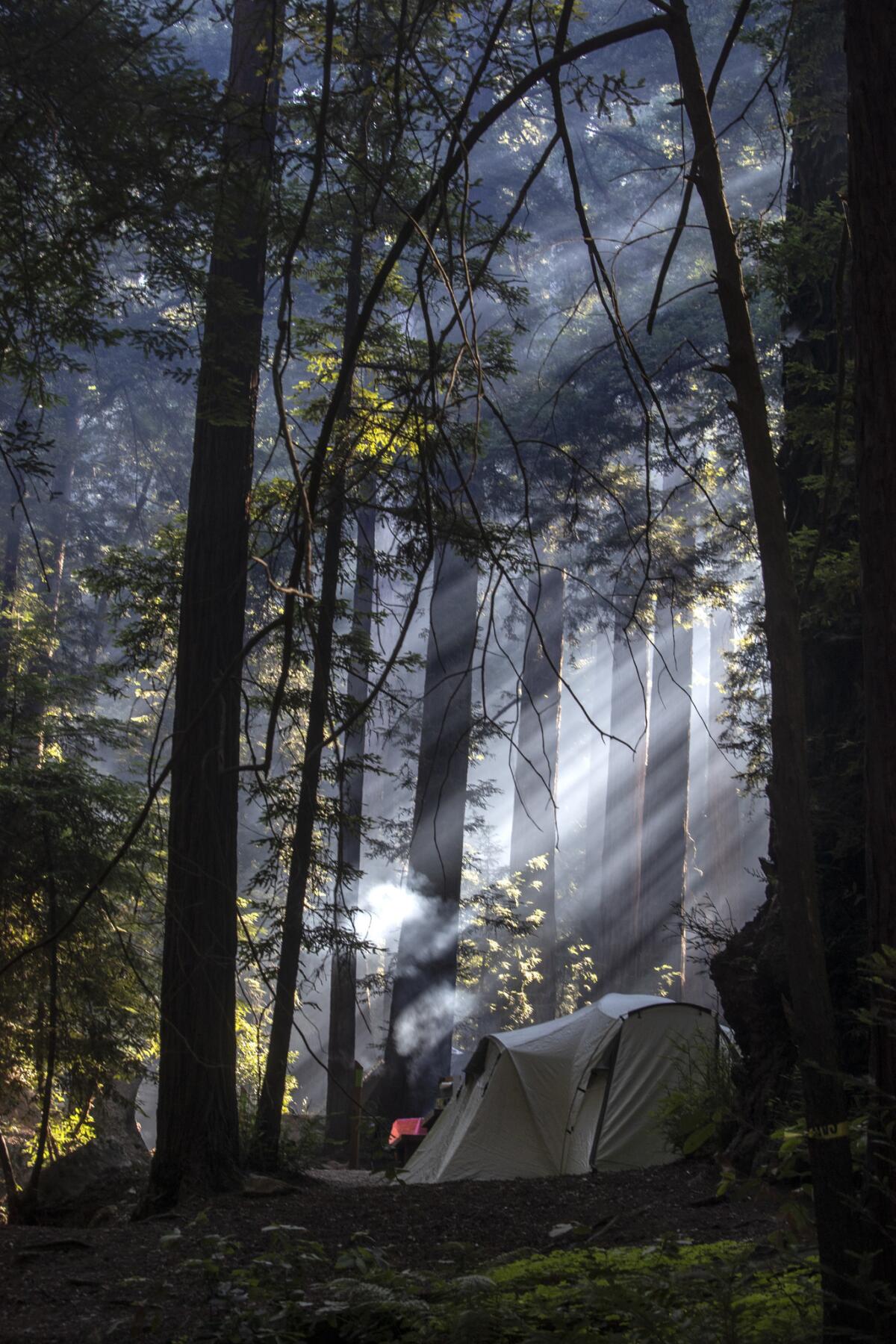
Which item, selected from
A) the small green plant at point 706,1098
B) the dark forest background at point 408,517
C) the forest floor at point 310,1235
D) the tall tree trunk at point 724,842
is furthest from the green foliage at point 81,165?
the tall tree trunk at point 724,842

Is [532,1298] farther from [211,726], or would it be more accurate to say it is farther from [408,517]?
[211,726]

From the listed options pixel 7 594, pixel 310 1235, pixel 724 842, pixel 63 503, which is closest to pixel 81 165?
pixel 310 1235

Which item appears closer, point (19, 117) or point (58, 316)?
point (19, 117)

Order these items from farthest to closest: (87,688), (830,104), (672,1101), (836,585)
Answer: (87,688) < (830,104) < (672,1101) < (836,585)

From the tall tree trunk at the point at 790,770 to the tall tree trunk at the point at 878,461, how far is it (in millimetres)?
89

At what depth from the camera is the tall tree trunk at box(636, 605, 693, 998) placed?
23172 mm

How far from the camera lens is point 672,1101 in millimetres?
7547

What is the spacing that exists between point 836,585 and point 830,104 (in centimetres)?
414

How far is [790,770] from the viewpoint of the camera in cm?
253

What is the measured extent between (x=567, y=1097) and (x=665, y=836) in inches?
520

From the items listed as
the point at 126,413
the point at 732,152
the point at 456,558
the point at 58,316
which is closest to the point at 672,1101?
the point at 58,316

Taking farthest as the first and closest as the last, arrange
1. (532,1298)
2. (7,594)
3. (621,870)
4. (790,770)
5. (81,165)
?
(621,870) → (7,594) → (81,165) → (532,1298) → (790,770)

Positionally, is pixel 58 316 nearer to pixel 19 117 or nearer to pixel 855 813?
pixel 19 117

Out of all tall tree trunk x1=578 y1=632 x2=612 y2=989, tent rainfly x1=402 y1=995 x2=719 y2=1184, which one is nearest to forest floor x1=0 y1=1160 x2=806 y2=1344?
tent rainfly x1=402 y1=995 x2=719 y2=1184
